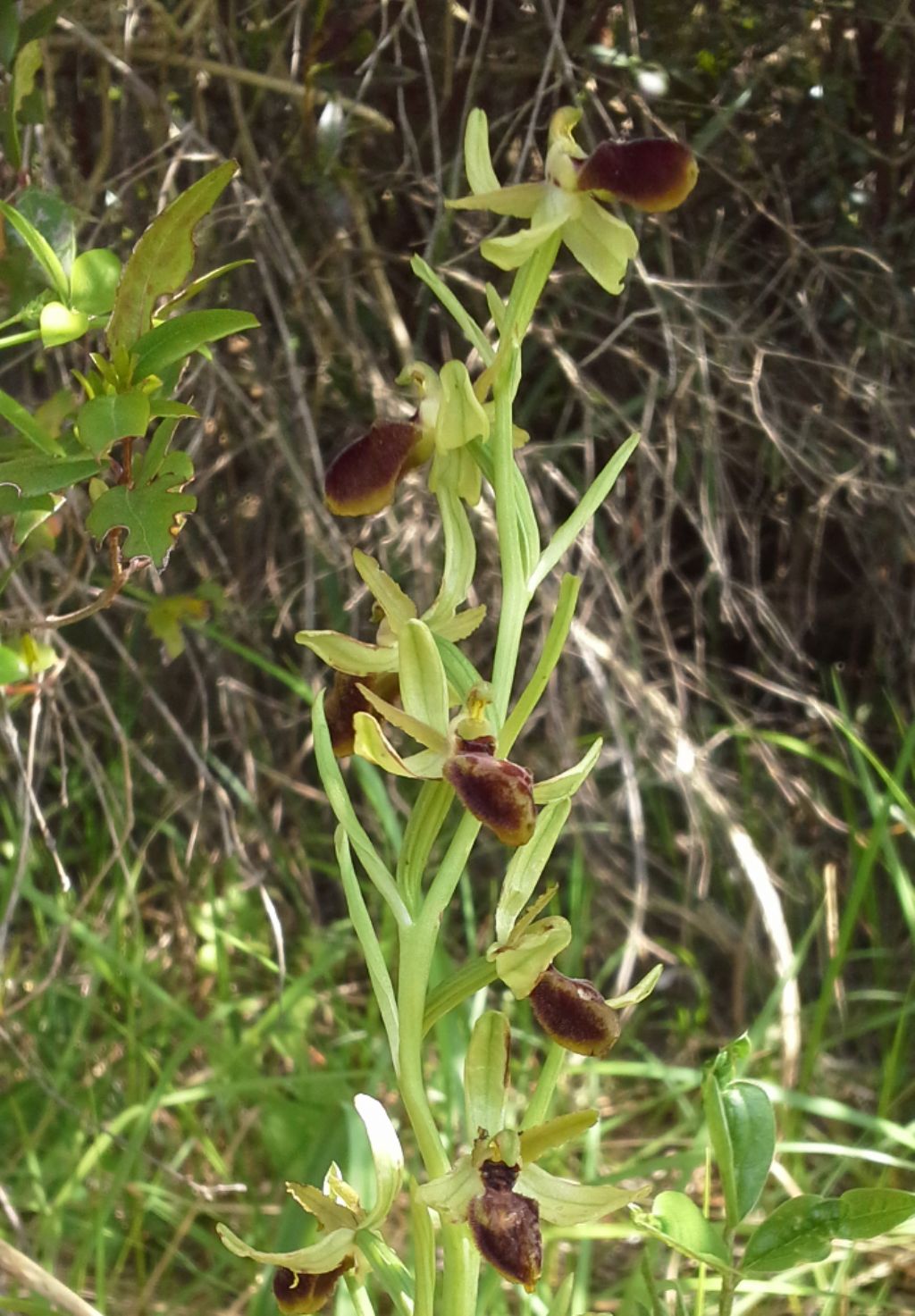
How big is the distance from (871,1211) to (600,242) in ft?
1.83

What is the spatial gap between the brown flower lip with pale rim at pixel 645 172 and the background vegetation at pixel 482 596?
56 cm

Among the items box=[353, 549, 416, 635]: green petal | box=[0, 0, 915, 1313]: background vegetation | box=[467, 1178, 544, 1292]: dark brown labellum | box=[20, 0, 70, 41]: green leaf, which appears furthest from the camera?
box=[0, 0, 915, 1313]: background vegetation

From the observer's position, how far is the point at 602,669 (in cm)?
161

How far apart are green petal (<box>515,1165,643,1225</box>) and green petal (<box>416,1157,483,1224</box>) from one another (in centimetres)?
4

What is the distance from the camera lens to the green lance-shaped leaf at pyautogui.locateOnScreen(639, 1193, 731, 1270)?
2.23 feet

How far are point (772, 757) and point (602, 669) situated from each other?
321mm

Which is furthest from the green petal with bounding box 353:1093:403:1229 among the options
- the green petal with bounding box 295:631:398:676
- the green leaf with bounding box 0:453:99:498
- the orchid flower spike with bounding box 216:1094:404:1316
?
the green leaf with bounding box 0:453:99:498

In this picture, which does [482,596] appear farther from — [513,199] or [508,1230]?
[508,1230]

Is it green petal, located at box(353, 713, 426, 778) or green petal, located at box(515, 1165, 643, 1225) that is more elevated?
green petal, located at box(353, 713, 426, 778)

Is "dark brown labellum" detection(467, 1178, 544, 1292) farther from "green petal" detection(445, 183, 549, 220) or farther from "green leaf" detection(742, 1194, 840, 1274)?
"green petal" detection(445, 183, 549, 220)

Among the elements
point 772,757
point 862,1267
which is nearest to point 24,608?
point 772,757

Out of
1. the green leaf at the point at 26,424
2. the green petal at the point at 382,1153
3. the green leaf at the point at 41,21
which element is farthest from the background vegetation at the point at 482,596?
the green petal at the point at 382,1153

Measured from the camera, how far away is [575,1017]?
622mm

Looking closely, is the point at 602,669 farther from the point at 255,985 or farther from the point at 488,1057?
the point at 488,1057
